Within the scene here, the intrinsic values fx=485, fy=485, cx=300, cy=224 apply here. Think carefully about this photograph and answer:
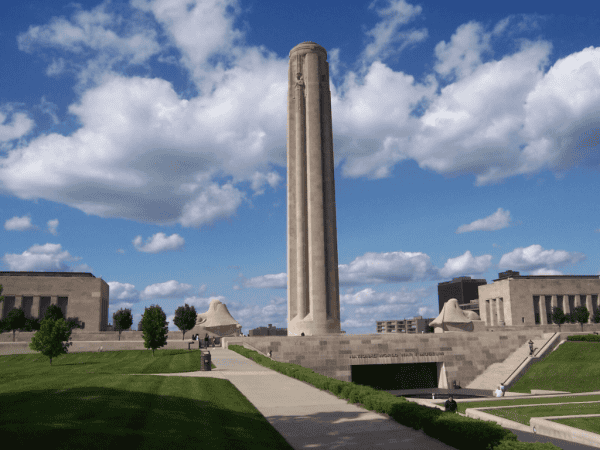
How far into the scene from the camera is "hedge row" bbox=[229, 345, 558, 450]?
36.2 ft

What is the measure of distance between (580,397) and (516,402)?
5.38 metres

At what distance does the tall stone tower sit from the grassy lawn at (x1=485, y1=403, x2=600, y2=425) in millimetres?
40916

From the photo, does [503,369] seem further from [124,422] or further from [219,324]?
[124,422]

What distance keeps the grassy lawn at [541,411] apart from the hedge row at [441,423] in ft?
35.1

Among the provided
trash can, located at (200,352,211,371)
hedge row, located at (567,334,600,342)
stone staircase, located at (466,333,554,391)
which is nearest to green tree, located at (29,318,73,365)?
trash can, located at (200,352,211,371)

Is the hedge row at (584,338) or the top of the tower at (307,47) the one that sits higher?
the top of the tower at (307,47)

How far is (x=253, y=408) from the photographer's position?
17453 millimetres

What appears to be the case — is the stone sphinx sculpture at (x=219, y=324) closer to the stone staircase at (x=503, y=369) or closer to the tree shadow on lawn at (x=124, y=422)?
the stone staircase at (x=503, y=369)

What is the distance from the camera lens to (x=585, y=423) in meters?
21.6

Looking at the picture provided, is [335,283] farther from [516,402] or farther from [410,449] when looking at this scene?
[410,449]

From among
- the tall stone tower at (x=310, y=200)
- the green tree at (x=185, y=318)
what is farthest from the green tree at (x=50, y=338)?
the tall stone tower at (x=310, y=200)

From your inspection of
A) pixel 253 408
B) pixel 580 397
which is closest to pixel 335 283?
pixel 580 397

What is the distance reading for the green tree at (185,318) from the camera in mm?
67062

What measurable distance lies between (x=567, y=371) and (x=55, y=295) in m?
73.7
